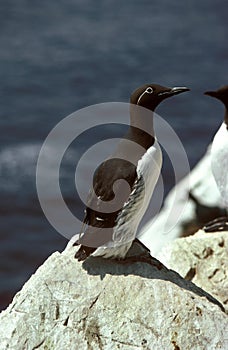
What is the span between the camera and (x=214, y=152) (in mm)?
10219

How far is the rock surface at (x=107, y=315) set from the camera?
7219 mm

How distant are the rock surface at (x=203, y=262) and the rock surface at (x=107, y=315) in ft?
4.40

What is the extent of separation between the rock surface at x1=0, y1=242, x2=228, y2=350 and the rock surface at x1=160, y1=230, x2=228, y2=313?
1340 mm

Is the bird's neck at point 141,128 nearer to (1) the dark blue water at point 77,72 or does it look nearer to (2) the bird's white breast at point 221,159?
(2) the bird's white breast at point 221,159

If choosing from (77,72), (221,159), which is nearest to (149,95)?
(221,159)

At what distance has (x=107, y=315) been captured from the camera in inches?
285

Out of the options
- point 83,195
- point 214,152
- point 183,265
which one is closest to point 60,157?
point 83,195

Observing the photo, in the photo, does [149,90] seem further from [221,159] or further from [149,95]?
[221,159]

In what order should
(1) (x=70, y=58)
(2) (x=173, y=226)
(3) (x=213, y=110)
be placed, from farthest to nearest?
(1) (x=70, y=58) → (3) (x=213, y=110) → (2) (x=173, y=226)

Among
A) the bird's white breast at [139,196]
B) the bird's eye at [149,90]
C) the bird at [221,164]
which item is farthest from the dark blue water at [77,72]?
the bird's eye at [149,90]

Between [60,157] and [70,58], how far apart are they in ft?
17.6

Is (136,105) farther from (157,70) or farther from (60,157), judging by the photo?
(157,70)

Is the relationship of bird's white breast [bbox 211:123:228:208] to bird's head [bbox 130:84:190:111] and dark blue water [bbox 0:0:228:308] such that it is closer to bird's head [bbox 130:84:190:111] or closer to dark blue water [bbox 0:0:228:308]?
bird's head [bbox 130:84:190:111]

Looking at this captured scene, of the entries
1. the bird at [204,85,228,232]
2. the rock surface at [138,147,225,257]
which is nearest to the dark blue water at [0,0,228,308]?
the rock surface at [138,147,225,257]
